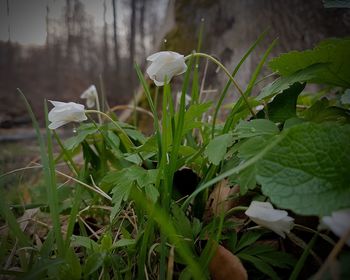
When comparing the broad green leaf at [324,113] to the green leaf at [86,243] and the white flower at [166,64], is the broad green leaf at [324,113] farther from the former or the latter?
the green leaf at [86,243]

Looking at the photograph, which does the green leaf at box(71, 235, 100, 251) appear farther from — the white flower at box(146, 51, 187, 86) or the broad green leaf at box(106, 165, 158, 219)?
the white flower at box(146, 51, 187, 86)

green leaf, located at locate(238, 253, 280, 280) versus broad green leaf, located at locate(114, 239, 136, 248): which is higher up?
green leaf, located at locate(238, 253, 280, 280)

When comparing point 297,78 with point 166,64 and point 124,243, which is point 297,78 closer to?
point 166,64

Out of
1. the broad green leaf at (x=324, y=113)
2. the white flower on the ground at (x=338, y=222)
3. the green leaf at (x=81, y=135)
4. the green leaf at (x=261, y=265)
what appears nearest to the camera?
the white flower on the ground at (x=338, y=222)

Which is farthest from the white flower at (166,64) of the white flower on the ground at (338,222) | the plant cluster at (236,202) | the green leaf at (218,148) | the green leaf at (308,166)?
the white flower on the ground at (338,222)

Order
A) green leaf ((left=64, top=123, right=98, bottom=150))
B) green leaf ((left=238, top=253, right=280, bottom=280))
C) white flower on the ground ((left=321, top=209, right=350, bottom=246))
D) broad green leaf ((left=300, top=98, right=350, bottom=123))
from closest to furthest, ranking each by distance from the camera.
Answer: white flower on the ground ((left=321, top=209, right=350, bottom=246)) → green leaf ((left=238, top=253, right=280, bottom=280)) → broad green leaf ((left=300, top=98, right=350, bottom=123)) → green leaf ((left=64, top=123, right=98, bottom=150))

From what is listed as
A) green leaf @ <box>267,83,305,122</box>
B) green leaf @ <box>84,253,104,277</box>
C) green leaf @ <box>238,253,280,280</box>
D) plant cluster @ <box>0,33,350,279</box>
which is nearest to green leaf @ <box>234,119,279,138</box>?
plant cluster @ <box>0,33,350,279</box>
